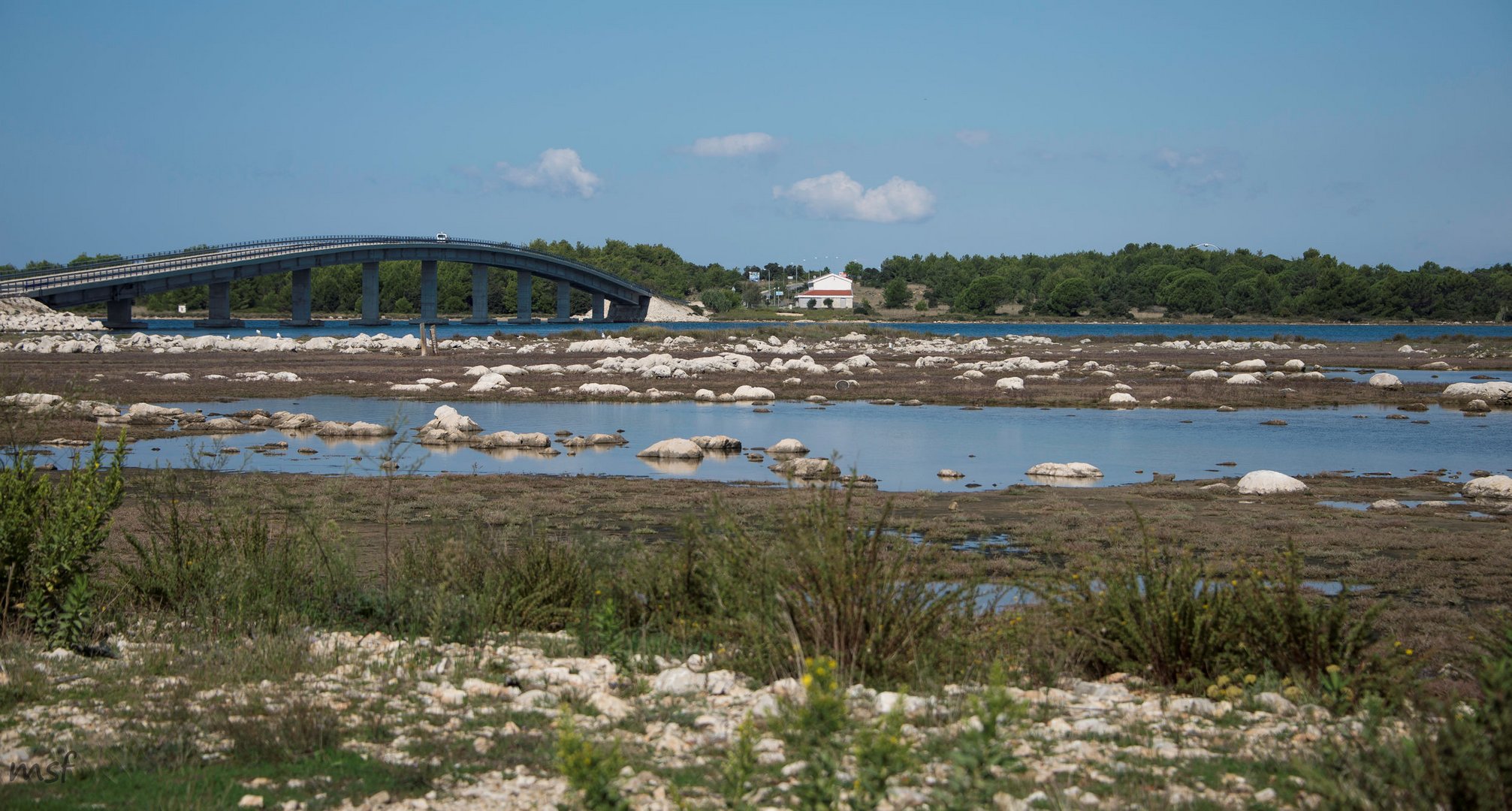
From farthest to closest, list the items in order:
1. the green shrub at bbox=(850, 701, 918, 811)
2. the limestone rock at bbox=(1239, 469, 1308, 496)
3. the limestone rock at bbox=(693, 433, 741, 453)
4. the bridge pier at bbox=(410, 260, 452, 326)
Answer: the bridge pier at bbox=(410, 260, 452, 326), the limestone rock at bbox=(693, 433, 741, 453), the limestone rock at bbox=(1239, 469, 1308, 496), the green shrub at bbox=(850, 701, 918, 811)

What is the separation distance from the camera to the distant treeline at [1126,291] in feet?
488

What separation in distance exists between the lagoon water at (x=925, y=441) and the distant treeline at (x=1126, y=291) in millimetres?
123135

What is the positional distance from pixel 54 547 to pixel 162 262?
85.2 meters

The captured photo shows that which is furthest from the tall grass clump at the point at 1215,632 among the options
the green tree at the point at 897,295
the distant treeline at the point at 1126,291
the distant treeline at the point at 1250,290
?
the green tree at the point at 897,295

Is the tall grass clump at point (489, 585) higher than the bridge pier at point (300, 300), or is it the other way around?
the bridge pier at point (300, 300)

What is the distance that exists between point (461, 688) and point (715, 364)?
4187 cm

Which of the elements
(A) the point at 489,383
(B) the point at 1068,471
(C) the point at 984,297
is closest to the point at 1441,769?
(B) the point at 1068,471

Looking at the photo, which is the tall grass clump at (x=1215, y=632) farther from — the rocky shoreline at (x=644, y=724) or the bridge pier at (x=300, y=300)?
the bridge pier at (x=300, y=300)

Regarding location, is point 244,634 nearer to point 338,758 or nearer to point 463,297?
point 338,758

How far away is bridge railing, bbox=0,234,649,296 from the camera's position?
245 ft

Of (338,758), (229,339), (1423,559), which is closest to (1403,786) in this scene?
(338,758)

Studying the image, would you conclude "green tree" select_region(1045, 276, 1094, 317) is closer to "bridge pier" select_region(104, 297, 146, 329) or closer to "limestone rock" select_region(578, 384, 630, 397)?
"bridge pier" select_region(104, 297, 146, 329)

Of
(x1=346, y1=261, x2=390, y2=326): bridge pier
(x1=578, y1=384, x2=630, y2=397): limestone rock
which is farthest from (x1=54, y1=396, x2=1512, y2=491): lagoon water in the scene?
(x1=346, y1=261, x2=390, y2=326): bridge pier

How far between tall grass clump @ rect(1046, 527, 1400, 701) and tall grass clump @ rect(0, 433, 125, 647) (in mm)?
6424
